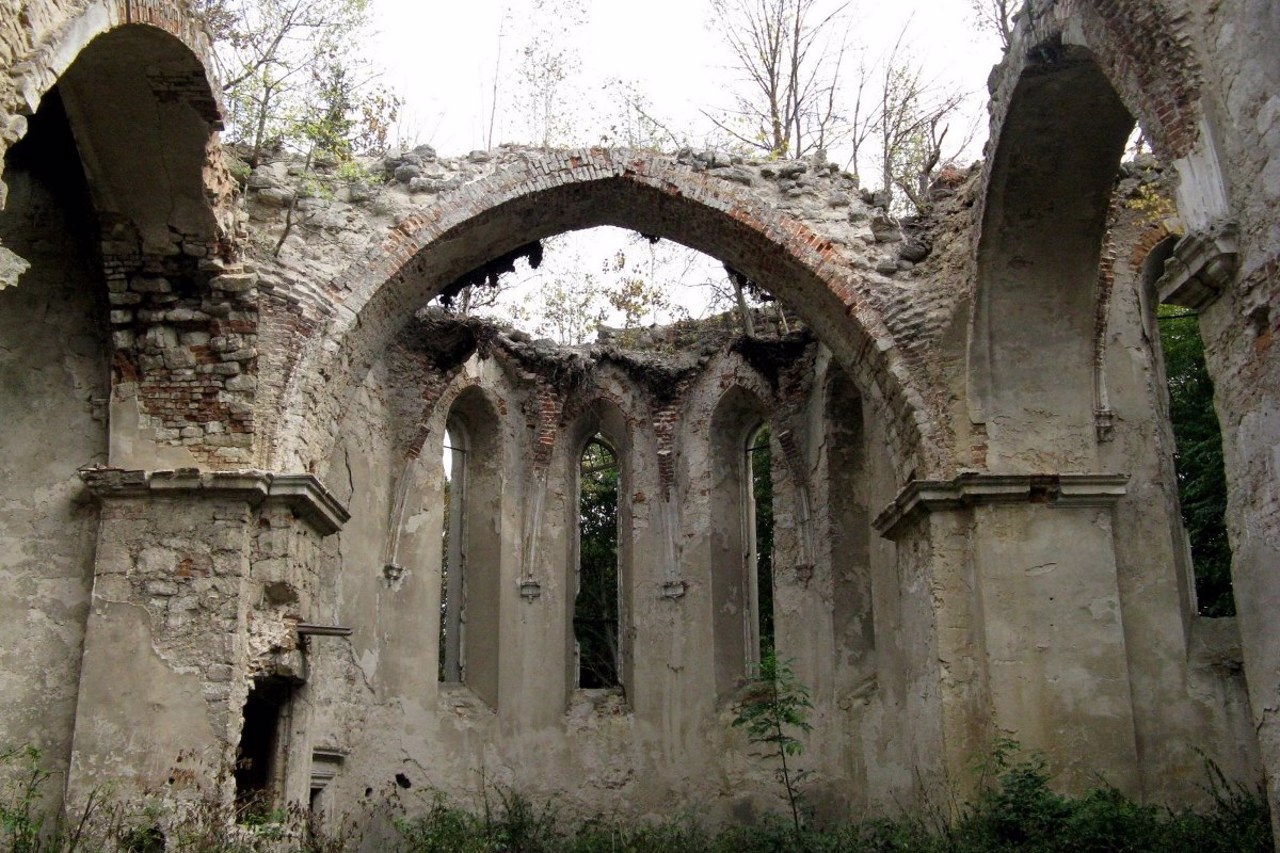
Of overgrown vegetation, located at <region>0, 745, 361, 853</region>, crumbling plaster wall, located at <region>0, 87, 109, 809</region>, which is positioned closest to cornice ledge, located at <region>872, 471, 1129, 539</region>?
overgrown vegetation, located at <region>0, 745, 361, 853</region>

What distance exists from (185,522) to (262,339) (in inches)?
56.3

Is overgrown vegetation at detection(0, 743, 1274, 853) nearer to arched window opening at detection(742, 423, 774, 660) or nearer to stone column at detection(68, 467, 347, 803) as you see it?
stone column at detection(68, 467, 347, 803)

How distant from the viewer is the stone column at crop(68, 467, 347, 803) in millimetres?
8531

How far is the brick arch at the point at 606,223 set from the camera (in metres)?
10.0

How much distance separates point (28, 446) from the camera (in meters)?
9.33

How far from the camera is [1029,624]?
30.8 feet

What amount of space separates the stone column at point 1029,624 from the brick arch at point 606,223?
0.79 m

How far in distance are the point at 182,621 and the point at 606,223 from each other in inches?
193

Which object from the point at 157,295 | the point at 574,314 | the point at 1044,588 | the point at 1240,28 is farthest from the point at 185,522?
the point at 574,314

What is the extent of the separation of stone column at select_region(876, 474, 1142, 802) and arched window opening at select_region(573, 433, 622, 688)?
7.99m

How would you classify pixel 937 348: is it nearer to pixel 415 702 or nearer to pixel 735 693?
pixel 735 693

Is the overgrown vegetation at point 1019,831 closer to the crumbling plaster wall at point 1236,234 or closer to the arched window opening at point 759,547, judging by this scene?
the crumbling plaster wall at point 1236,234

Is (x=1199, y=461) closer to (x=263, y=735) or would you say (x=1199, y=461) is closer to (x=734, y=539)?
(x=734, y=539)

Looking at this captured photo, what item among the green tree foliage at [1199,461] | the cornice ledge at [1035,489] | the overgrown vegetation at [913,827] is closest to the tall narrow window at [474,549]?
the overgrown vegetation at [913,827]
